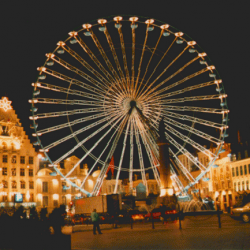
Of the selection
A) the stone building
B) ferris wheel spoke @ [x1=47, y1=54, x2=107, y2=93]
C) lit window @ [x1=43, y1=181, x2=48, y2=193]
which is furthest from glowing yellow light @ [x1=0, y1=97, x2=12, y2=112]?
ferris wheel spoke @ [x1=47, y1=54, x2=107, y2=93]

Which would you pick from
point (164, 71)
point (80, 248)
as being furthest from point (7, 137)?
point (80, 248)

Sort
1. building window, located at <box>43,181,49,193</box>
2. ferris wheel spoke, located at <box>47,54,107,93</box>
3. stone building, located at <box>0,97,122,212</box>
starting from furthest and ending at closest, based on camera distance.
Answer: building window, located at <box>43,181,49,193</box> < stone building, located at <box>0,97,122,212</box> < ferris wheel spoke, located at <box>47,54,107,93</box>

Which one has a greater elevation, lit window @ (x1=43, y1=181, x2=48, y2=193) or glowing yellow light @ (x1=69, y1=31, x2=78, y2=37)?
glowing yellow light @ (x1=69, y1=31, x2=78, y2=37)

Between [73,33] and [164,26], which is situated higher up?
[164,26]

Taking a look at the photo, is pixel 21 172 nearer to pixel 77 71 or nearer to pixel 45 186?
pixel 45 186

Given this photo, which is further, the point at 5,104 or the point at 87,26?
the point at 5,104

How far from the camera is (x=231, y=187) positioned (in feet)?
285

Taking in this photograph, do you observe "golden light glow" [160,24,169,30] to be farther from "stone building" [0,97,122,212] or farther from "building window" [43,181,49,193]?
"building window" [43,181,49,193]

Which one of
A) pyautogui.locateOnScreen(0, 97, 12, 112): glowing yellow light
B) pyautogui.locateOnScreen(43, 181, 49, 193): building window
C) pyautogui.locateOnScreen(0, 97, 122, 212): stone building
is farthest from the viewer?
pyautogui.locateOnScreen(43, 181, 49, 193): building window

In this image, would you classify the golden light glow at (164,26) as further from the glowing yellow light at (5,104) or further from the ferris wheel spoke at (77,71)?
the glowing yellow light at (5,104)

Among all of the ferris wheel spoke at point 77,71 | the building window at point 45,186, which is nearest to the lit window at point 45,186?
the building window at point 45,186

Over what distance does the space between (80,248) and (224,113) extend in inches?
1264

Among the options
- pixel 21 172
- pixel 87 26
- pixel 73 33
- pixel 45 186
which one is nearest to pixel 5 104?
pixel 21 172

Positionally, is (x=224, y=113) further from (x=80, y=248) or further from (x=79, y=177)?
(x=79, y=177)
